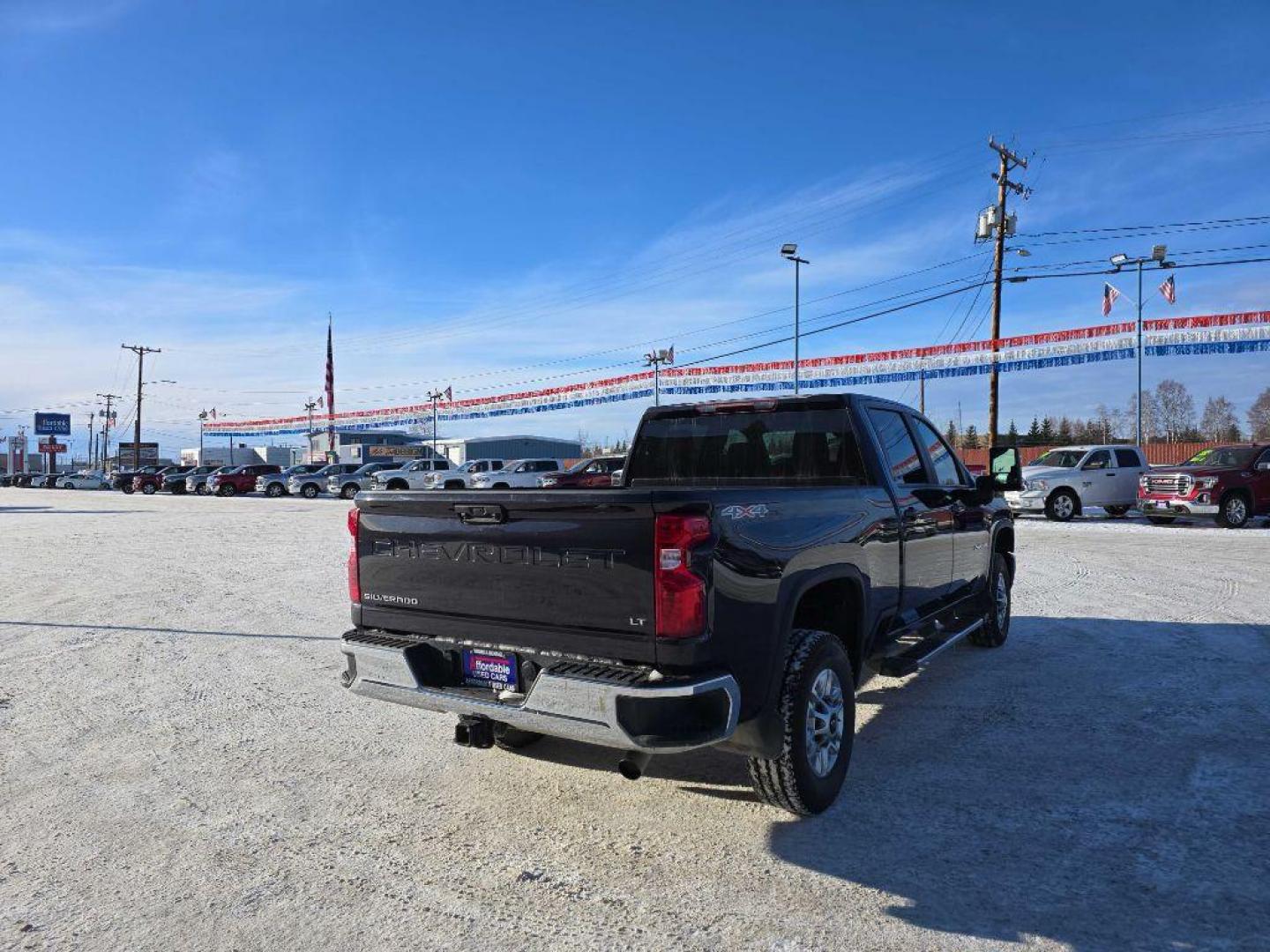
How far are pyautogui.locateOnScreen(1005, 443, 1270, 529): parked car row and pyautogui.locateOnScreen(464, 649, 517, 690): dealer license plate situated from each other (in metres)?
14.6

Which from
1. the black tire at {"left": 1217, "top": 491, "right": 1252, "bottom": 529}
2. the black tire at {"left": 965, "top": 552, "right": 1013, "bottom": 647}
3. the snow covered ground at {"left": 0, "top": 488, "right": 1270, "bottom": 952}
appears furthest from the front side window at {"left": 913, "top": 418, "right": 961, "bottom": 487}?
the black tire at {"left": 1217, "top": 491, "right": 1252, "bottom": 529}

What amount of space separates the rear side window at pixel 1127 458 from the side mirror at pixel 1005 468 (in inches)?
660

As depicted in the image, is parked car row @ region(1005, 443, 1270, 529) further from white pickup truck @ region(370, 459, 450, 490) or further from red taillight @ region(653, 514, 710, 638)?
white pickup truck @ region(370, 459, 450, 490)

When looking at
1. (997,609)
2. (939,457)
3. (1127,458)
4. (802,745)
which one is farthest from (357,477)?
(802,745)

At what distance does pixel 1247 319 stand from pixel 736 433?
1060 inches

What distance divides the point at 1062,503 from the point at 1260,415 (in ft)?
262

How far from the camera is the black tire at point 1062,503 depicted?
20031 millimetres

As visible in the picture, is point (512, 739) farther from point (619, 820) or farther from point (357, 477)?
point (357, 477)

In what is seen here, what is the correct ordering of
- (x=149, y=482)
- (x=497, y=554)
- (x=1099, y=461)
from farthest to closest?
(x=149, y=482) → (x=1099, y=461) → (x=497, y=554)

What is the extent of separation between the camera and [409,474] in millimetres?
34281

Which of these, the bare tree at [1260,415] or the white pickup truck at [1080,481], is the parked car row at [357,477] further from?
the bare tree at [1260,415]

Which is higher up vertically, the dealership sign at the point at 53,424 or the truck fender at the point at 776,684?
the dealership sign at the point at 53,424

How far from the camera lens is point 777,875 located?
3230 millimetres

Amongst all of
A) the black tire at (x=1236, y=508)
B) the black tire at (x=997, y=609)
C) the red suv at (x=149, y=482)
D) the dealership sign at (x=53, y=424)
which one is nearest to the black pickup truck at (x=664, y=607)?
the black tire at (x=997, y=609)
